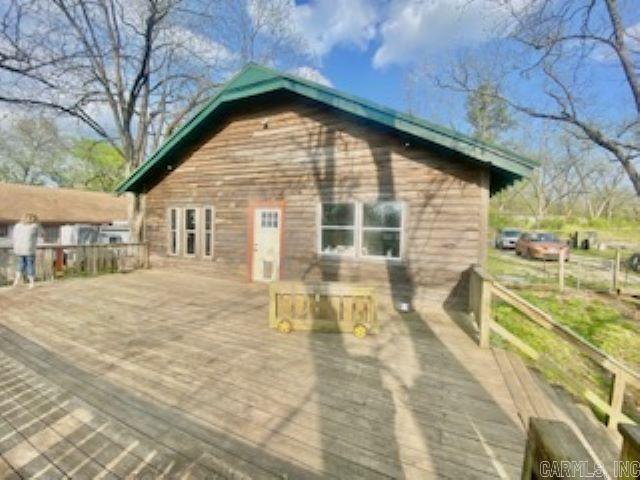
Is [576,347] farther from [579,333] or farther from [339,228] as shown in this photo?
[579,333]

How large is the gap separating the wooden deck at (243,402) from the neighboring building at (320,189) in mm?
2068

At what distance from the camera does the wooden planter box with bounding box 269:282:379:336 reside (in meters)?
5.35

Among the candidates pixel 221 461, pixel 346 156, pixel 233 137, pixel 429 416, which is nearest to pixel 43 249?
pixel 233 137

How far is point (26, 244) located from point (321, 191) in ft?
22.4

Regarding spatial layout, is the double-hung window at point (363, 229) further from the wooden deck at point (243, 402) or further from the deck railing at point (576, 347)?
the deck railing at point (576, 347)

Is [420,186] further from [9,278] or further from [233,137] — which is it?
[9,278]

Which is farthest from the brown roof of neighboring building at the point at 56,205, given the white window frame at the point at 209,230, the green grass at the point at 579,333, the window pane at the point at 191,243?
the green grass at the point at 579,333

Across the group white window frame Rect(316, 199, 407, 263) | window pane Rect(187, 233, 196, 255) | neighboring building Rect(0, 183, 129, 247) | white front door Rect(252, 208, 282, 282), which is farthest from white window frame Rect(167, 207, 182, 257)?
neighboring building Rect(0, 183, 129, 247)

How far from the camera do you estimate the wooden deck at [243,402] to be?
258cm

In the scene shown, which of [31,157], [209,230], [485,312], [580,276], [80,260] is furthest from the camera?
[31,157]

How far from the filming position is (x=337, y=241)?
8141 mm

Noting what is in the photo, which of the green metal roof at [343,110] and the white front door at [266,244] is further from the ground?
the green metal roof at [343,110]

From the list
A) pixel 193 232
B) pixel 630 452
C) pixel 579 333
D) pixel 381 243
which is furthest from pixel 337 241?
pixel 630 452

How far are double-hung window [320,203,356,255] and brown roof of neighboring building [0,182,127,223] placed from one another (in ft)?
66.6
